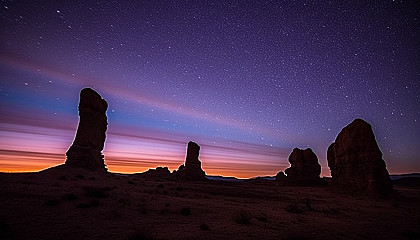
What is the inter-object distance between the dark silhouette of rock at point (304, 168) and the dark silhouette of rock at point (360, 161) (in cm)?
1575

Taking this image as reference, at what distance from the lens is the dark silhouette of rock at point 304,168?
48.4m

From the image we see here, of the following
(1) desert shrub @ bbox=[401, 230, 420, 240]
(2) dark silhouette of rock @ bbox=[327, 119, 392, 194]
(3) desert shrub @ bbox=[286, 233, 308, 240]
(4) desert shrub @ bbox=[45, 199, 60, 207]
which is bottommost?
(1) desert shrub @ bbox=[401, 230, 420, 240]

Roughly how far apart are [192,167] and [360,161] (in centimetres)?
4645

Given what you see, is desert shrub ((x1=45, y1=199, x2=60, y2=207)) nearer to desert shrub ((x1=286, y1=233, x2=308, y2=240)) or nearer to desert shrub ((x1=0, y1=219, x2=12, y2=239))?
desert shrub ((x1=0, y1=219, x2=12, y2=239))

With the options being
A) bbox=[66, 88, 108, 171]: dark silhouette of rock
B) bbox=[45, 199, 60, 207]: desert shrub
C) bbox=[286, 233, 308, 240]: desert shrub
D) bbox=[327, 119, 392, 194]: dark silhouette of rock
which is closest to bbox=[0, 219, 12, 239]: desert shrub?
bbox=[45, 199, 60, 207]: desert shrub

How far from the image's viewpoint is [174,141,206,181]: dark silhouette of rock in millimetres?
61806

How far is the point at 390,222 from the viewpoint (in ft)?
40.5

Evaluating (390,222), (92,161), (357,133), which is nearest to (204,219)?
(390,222)

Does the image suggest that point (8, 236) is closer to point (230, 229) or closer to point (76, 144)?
point (230, 229)

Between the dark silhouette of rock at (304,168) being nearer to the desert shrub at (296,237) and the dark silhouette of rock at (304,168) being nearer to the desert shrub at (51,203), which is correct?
the desert shrub at (296,237)

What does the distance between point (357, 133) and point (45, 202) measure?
122 feet

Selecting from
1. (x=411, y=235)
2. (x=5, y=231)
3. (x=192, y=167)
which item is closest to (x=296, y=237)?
(x=411, y=235)

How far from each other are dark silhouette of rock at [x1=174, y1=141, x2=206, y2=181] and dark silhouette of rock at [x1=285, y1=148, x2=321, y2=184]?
28438 mm

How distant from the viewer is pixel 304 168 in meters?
49.0
